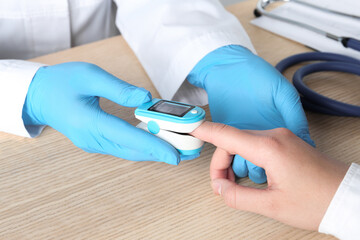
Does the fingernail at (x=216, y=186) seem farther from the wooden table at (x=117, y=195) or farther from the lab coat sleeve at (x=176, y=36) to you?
the lab coat sleeve at (x=176, y=36)

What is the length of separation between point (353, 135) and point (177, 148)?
12.5 inches

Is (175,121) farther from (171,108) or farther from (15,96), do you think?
(15,96)

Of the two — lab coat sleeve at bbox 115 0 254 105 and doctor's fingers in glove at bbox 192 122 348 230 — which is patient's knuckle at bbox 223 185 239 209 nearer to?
doctor's fingers in glove at bbox 192 122 348 230

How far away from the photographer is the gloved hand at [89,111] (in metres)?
0.58

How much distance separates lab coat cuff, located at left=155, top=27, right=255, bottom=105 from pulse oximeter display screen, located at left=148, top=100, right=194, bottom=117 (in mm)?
183

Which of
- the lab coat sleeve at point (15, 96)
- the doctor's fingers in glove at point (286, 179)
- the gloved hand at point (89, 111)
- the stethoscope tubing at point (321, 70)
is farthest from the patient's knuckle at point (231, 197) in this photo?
the lab coat sleeve at point (15, 96)

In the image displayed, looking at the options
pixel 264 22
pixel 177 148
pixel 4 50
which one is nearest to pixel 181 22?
pixel 264 22

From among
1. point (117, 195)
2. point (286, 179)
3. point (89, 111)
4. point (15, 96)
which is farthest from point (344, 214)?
point (15, 96)

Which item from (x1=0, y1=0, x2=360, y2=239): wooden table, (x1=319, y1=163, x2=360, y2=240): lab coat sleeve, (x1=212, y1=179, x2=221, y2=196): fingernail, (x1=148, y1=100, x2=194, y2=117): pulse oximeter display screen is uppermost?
(x1=148, y1=100, x2=194, y2=117): pulse oximeter display screen

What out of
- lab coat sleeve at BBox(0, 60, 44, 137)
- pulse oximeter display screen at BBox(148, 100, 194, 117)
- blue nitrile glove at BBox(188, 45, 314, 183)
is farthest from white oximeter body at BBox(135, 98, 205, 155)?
lab coat sleeve at BBox(0, 60, 44, 137)

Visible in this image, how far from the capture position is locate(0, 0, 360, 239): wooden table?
0.49 meters

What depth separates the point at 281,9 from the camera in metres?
1.01

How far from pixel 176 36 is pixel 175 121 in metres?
0.34

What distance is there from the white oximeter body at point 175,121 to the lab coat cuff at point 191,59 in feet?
0.59
